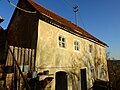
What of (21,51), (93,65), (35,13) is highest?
(35,13)

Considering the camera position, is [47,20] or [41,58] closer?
[41,58]

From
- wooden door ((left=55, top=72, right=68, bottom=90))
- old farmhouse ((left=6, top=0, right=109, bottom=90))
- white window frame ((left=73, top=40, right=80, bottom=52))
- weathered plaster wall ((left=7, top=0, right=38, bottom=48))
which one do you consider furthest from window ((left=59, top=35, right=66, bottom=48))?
weathered plaster wall ((left=7, top=0, right=38, bottom=48))

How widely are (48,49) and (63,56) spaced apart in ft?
7.19

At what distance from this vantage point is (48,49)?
40.2 feet

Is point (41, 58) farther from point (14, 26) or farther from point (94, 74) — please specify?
point (94, 74)

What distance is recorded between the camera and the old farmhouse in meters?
10.3

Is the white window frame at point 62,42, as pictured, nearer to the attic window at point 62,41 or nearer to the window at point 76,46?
the attic window at point 62,41

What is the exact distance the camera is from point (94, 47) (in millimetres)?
20328

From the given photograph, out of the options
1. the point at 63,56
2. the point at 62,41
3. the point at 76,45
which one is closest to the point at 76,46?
the point at 76,45

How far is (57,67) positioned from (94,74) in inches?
328

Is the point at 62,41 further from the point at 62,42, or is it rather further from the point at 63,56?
the point at 63,56

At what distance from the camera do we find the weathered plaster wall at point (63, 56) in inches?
462

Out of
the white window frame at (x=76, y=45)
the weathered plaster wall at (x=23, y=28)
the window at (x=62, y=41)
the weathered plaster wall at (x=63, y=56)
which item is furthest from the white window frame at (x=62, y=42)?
the weathered plaster wall at (x=23, y=28)

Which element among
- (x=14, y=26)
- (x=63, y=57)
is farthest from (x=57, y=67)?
(x=14, y=26)
